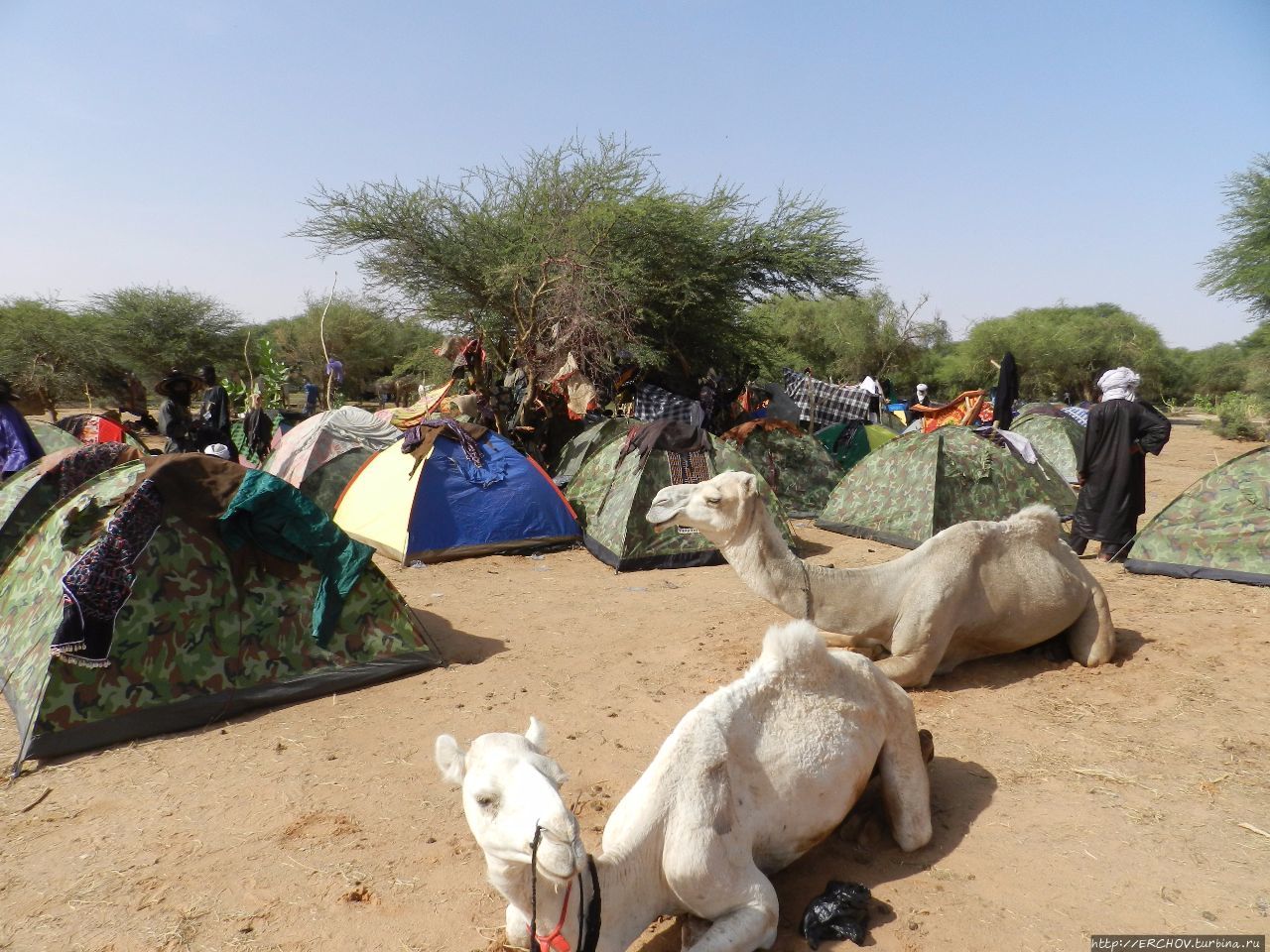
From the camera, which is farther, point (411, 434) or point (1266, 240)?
point (1266, 240)

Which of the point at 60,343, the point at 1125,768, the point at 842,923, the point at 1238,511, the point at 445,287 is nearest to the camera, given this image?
the point at 842,923

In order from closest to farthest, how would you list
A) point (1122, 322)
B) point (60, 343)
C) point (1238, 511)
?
point (1238, 511) < point (60, 343) < point (1122, 322)

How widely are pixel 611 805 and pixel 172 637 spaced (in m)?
2.86

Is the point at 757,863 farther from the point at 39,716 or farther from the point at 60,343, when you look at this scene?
the point at 60,343

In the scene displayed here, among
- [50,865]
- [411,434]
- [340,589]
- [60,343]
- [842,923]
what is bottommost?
[50,865]

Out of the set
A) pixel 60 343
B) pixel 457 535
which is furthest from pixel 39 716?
pixel 60 343

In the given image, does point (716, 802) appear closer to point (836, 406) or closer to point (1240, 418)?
point (836, 406)

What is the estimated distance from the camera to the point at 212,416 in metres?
9.98

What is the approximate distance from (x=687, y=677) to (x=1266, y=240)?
2818 centimetres

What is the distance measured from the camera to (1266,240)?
24.2 metres

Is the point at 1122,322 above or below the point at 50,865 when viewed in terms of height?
above

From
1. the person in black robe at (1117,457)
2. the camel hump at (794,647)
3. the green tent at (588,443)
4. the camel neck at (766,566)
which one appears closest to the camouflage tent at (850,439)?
the green tent at (588,443)

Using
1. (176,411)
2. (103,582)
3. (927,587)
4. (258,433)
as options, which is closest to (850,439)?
(927,587)

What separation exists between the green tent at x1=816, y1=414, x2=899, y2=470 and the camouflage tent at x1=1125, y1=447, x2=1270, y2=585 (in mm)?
6831
